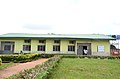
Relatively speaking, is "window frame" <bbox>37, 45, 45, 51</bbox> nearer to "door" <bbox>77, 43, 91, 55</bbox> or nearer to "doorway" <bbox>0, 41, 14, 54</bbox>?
"doorway" <bbox>0, 41, 14, 54</bbox>

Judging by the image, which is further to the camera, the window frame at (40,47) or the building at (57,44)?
the window frame at (40,47)

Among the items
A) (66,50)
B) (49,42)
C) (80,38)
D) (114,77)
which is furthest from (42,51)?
(114,77)

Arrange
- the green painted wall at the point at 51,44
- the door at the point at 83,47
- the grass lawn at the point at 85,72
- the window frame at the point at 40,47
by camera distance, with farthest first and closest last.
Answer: the door at the point at 83,47 → the window frame at the point at 40,47 → the green painted wall at the point at 51,44 → the grass lawn at the point at 85,72

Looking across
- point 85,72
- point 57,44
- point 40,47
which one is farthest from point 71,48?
point 85,72

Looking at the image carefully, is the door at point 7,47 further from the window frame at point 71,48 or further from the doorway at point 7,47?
the window frame at point 71,48

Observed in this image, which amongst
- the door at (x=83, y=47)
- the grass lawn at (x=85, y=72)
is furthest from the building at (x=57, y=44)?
the grass lawn at (x=85, y=72)

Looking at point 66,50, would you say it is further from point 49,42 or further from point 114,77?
point 114,77

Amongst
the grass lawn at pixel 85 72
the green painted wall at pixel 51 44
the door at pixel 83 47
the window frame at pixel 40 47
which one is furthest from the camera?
the door at pixel 83 47

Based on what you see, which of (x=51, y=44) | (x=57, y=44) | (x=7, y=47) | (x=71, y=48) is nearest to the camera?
(x=51, y=44)

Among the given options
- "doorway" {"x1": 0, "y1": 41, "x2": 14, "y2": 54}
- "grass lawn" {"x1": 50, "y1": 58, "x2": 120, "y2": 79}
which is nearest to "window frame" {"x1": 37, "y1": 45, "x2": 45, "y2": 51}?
"doorway" {"x1": 0, "y1": 41, "x2": 14, "y2": 54}

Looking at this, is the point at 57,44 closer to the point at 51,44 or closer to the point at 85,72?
the point at 51,44

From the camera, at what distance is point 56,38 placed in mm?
29219

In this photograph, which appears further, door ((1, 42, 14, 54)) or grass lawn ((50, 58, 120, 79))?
door ((1, 42, 14, 54))

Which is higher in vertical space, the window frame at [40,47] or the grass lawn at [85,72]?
the window frame at [40,47]
